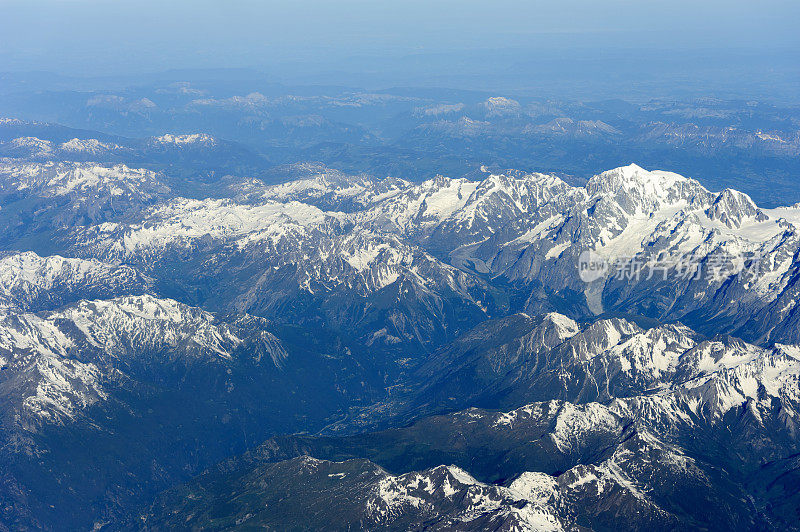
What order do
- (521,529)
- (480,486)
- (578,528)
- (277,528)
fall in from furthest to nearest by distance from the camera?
(277,528)
(480,486)
(578,528)
(521,529)

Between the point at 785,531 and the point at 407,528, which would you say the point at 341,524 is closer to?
the point at 407,528

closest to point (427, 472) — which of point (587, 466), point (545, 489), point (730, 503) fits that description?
point (545, 489)

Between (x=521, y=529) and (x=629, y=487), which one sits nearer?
(x=521, y=529)

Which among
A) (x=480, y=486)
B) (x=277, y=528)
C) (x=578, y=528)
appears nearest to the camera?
(x=578, y=528)

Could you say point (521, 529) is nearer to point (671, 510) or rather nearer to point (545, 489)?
point (545, 489)

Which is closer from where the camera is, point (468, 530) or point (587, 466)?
point (468, 530)

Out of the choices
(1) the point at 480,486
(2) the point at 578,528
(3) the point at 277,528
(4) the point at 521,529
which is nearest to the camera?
(4) the point at 521,529

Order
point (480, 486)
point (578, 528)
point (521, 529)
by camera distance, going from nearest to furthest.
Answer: point (521, 529) < point (578, 528) < point (480, 486)

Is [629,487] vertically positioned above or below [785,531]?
above

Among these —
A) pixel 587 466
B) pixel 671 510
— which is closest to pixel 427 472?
pixel 587 466
